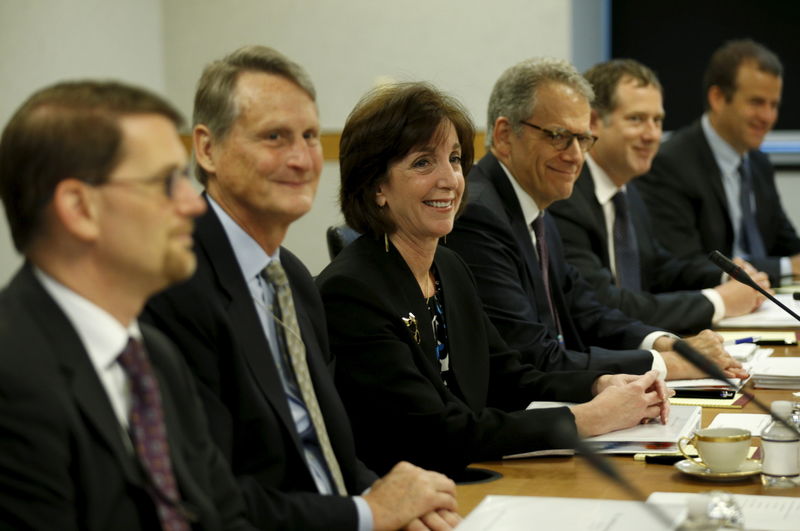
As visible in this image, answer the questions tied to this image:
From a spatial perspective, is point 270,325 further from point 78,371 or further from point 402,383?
point 78,371

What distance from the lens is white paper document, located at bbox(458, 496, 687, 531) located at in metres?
1.61

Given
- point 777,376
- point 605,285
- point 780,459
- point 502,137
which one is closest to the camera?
point 780,459

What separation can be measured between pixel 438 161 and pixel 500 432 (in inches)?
25.2

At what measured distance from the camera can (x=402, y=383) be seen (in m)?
2.18

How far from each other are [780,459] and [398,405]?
0.70 metres

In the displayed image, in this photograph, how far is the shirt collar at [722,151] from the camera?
524 centimetres

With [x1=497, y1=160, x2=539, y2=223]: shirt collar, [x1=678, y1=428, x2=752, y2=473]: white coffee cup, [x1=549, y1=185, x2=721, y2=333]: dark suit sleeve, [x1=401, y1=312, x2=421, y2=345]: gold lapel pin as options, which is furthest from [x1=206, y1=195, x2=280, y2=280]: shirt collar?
[x1=549, y1=185, x2=721, y2=333]: dark suit sleeve

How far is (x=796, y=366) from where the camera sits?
2.93m

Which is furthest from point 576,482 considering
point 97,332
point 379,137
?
point 97,332

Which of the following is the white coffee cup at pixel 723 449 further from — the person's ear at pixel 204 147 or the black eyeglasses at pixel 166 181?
the black eyeglasses at pixel 166 181

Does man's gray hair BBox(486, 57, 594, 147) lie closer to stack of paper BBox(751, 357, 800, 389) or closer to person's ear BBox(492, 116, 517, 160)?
person's ear BBox(492, 116, 517, 160)

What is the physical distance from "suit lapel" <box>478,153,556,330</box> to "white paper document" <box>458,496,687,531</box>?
1.34 meters

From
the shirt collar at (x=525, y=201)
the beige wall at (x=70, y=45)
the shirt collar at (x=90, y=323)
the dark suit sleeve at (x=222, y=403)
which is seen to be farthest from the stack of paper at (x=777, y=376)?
the beige wall at (x=70, y=45)

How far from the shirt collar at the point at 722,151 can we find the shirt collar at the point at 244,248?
149 inches
